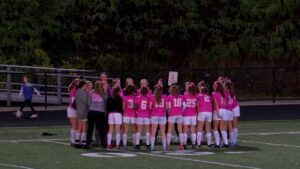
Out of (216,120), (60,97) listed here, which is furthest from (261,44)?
(216,120)

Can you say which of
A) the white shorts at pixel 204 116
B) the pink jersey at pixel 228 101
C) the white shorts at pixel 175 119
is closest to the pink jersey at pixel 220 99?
the pink jersey at pixel 228 101

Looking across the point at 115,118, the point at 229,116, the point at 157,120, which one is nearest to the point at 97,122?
the point at 115,118

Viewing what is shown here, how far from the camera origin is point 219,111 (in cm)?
2250

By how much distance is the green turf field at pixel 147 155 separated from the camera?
18.4 m

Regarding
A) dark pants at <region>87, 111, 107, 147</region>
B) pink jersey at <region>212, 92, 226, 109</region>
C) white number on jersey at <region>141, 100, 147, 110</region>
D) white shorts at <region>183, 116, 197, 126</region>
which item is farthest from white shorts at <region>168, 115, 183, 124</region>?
dark pants at <region>87, 111, 107, 147</region>

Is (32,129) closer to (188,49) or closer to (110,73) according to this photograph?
(110,73)

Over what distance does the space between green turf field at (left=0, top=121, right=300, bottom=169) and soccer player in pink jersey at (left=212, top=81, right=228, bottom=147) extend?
0.47m

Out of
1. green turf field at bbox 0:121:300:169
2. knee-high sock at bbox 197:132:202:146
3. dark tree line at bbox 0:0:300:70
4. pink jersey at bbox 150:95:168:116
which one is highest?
dark tree line at bbox 0:0:300:70

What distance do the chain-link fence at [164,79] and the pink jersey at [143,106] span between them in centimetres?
1371

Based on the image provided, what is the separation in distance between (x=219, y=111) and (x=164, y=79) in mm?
16695

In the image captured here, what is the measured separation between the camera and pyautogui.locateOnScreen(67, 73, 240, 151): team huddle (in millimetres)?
22047

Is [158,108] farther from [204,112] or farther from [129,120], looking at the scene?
[204,112]

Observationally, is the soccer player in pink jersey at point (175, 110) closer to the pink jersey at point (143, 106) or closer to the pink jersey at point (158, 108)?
the pink jersey at point (158, 108)

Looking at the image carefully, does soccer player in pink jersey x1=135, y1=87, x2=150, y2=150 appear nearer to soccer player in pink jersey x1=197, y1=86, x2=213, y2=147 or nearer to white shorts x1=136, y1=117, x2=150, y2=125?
white shorts x1=136, y1=117, x2=150, y2=125
